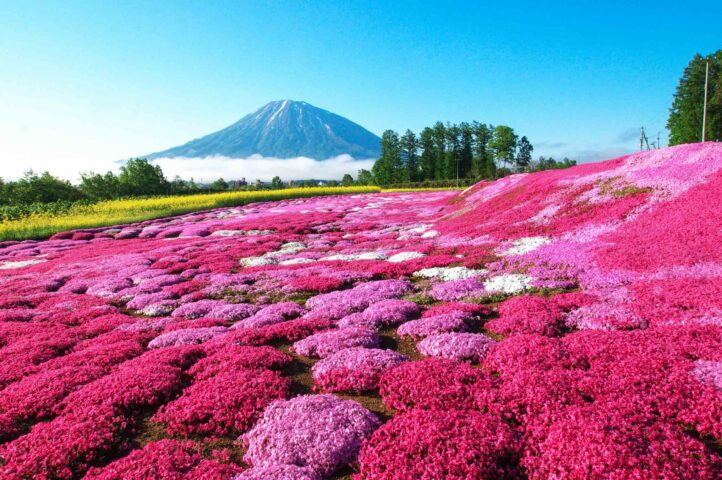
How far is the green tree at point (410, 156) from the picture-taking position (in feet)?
540

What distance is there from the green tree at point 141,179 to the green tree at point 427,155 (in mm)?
97774

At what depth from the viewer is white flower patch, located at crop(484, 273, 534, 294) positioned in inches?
489

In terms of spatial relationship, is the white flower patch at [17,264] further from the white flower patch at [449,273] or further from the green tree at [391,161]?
the green tree at [391,161]

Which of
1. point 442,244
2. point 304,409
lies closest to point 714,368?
point 304,409

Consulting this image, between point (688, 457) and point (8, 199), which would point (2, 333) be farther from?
point (8, 199)

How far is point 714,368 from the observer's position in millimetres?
6145

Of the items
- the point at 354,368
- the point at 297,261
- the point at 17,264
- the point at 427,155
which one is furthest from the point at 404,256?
the point at 427,155

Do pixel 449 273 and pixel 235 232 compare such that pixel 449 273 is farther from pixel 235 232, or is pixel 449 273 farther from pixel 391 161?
pixel 391 161

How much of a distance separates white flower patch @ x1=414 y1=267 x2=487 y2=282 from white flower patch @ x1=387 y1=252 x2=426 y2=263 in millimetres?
2634

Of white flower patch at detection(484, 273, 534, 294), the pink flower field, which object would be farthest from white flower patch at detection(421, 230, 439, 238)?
white flower patch at detection(484, 273, 534, 294)

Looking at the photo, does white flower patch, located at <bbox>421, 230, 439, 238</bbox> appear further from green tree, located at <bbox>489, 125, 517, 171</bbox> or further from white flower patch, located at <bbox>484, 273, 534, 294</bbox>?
green tree, located at <bbox>489, 125, 517, 171</bbox>

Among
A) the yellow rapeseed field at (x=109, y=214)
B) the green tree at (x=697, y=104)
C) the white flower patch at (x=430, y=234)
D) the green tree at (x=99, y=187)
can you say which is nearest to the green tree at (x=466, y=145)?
the green tree at (x=697, y=104)

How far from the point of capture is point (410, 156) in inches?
6545

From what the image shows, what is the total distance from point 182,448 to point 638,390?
6777 millimetres
